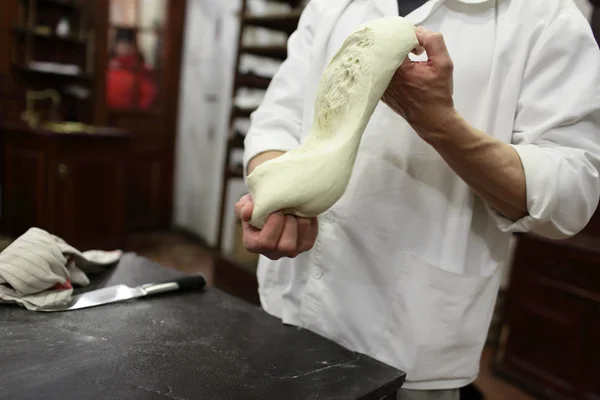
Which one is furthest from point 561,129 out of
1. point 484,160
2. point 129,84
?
point 129,84

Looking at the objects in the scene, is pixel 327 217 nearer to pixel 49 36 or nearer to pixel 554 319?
pixel 554 319

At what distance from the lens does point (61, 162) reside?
3059 millimetres

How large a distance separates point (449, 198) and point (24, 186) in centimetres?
312

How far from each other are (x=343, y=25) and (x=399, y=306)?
51cm

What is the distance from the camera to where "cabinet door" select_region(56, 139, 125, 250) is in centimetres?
311

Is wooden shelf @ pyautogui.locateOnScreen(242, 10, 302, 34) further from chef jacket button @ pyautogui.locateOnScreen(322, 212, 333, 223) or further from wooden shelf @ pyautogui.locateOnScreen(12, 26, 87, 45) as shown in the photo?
chef jacket button @ pyautogui.locateOnScreen(322, 212, 333, 223)

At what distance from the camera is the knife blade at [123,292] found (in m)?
0.80

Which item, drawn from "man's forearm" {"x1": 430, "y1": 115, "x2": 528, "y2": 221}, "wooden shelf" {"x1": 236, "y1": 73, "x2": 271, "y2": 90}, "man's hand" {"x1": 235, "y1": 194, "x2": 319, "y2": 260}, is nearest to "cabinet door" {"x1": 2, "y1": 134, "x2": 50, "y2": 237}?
"wooden shelf" {"x1": 236, "y1": 73, "x2": 271, "y2": 90}

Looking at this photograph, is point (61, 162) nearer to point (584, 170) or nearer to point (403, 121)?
point (403, 121)

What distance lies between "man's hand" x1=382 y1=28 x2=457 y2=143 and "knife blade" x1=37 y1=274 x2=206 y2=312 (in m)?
0.52

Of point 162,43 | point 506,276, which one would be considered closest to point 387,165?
point 506,276

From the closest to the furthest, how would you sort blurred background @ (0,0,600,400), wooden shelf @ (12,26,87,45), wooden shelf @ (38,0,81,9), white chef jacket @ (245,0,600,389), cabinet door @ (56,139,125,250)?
1. white chef jacket @ (245,0,600,389)
2. blurred background @ (0,0,600,400)
3. cabinet door @ (56,139,125,250)
4. wooden shelf @ (12,26,87,45)
5. wooden shelf @ (38,0,81,9)

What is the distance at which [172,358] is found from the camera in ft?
2.22

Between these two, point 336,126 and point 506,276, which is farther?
point 506,276
